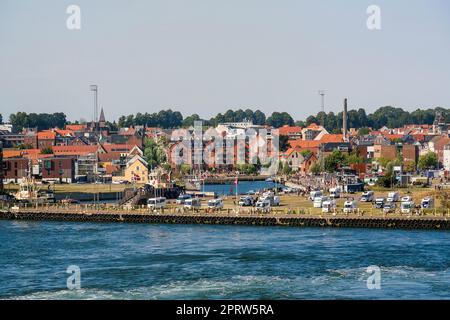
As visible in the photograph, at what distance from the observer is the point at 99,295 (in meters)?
21.1

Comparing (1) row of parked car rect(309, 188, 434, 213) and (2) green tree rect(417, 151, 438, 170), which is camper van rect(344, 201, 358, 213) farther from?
(2) green tree rect(417, 151, 438, 170)

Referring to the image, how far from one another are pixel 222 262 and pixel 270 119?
9849 centimetres

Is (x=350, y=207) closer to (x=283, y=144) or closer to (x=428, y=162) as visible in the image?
(x=428, y=162)

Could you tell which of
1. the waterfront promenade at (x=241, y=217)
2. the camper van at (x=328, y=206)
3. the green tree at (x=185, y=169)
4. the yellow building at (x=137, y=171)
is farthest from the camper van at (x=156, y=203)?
the green tree at (x=185, y=169)

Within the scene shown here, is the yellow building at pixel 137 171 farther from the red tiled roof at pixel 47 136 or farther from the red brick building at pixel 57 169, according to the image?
the red tiled roof at pixel 47 136

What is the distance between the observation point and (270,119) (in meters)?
124

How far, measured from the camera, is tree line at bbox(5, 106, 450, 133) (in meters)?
109

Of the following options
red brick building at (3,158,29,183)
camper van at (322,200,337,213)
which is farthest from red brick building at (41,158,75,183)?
camper van at (322,200,337,213)

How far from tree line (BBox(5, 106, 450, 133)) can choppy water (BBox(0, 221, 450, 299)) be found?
74250mm

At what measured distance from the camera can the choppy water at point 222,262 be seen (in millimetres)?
21375

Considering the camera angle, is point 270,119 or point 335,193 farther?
point 270,119

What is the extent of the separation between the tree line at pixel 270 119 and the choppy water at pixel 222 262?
74250mm

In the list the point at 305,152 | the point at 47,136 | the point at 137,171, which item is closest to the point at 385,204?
the point at 137,171

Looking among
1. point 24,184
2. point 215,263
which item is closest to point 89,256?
point 215,263
